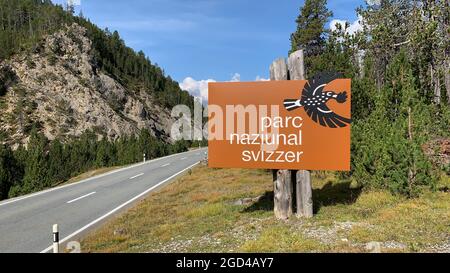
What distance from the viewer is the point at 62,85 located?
337 feet

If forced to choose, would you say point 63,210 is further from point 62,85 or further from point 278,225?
point 62,85

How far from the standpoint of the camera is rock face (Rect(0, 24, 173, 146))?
296 feet

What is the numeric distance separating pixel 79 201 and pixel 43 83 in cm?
9654

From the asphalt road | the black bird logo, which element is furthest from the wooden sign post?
the asphalt road

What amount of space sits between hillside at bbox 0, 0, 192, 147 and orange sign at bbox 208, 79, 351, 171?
2919 inches

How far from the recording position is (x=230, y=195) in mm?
14656

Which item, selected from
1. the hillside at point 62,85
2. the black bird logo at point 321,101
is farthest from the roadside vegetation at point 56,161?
the black bird logo at point 321,101

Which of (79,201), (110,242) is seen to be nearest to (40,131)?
(79,201)

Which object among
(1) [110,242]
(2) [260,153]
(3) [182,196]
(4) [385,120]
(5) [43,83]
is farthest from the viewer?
(5) [43,83]

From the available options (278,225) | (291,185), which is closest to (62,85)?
(291,185)

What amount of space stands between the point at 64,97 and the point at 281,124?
10095 cm

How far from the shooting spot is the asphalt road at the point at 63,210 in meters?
10.5

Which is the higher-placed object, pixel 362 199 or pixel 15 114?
pixel 15 114

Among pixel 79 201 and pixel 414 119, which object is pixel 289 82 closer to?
pixel 414 119
